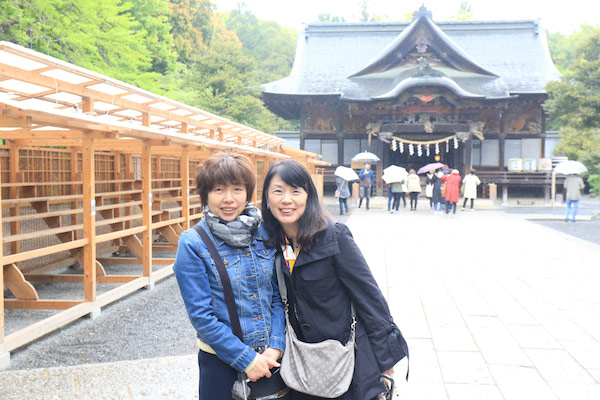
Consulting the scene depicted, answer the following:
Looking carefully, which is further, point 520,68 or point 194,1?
point 194,1

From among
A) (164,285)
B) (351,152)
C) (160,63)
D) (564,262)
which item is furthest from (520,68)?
(164,285)

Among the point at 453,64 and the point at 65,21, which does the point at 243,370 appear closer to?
the point at 65,21

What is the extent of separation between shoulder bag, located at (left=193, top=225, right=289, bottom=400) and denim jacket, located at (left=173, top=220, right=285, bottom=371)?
0.6 inches

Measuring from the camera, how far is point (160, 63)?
21.5 meters

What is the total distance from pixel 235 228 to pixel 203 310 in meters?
0.31

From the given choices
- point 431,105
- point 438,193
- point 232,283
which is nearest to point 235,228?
point 232,283

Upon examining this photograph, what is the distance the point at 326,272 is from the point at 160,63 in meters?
21.4

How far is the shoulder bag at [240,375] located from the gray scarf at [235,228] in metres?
0.04

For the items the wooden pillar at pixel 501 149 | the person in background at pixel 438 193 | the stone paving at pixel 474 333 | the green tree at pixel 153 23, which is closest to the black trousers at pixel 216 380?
the stone paving at pixel 474 333

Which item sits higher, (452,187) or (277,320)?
(452,187)

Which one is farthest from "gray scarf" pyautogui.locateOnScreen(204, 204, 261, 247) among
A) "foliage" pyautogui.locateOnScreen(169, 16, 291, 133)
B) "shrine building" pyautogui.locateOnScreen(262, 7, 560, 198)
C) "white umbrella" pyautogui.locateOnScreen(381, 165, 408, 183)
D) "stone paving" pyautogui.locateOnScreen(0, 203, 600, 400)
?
"shrine building" pyautogui.locateOnScreen(262, 7, 560, 198)

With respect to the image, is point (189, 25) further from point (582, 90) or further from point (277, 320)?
point (277, 320)

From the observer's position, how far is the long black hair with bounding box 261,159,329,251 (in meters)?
1.84

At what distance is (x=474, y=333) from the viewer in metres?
4.34
